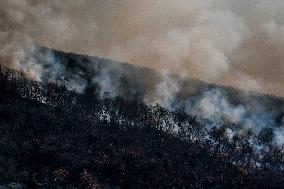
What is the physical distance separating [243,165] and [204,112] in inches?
2182

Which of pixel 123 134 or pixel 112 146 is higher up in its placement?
pixel 123 134

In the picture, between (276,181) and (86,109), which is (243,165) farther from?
(86,109)

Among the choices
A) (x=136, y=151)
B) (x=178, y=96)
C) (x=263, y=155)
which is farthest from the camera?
(x=178, y=96)

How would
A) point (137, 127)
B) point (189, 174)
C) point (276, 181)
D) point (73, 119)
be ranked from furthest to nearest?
point (137, 127), point (73, 119), point (276, 181), point (189, 174)

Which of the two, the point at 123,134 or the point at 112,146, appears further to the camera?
the point at 123,134

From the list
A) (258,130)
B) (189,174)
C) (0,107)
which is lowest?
(189,174)

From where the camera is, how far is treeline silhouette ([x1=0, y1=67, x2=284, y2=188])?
260 ft

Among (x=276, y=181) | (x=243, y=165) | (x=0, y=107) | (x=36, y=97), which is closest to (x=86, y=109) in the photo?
(x=36, y=97)

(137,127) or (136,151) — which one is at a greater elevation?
(137,127)

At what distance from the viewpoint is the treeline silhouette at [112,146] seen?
79188mm

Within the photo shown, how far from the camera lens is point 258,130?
551ft

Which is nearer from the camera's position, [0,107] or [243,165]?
[0,107]

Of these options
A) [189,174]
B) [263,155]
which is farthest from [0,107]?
[263,155]

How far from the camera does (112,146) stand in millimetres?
97562
